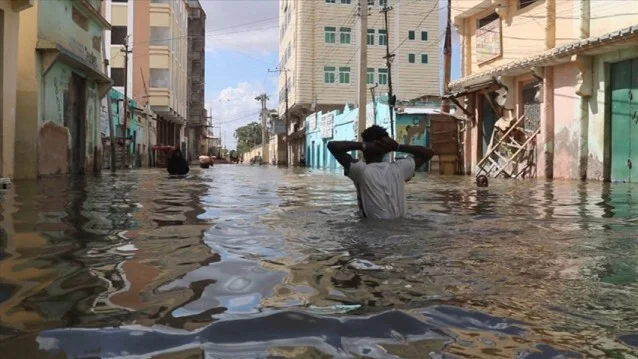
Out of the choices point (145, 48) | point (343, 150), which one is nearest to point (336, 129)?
point (145, 48)

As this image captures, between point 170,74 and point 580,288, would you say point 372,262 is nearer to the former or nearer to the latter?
point 580,288

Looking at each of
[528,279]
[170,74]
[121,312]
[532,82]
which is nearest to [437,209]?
[528,279]

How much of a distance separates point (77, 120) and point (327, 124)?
81.3 feet

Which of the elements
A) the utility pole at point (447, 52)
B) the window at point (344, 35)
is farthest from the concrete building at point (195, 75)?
the utility pole at point (447, 52)

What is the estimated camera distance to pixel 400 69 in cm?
4744

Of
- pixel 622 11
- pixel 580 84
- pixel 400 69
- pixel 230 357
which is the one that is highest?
pixel 400 69

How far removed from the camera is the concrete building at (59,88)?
15.0m

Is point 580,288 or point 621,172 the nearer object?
point 580,288

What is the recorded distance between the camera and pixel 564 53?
16.9 m

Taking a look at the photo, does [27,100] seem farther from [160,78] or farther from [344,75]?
[344,75]

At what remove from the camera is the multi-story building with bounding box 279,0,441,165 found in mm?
45500

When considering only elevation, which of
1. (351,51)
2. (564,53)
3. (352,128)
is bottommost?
(352,128)

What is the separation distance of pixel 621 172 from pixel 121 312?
53.3ft

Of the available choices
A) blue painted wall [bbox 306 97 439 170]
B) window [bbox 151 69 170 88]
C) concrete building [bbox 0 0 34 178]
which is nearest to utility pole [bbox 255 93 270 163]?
blue painted wall [bbox 306 97 439 170]
